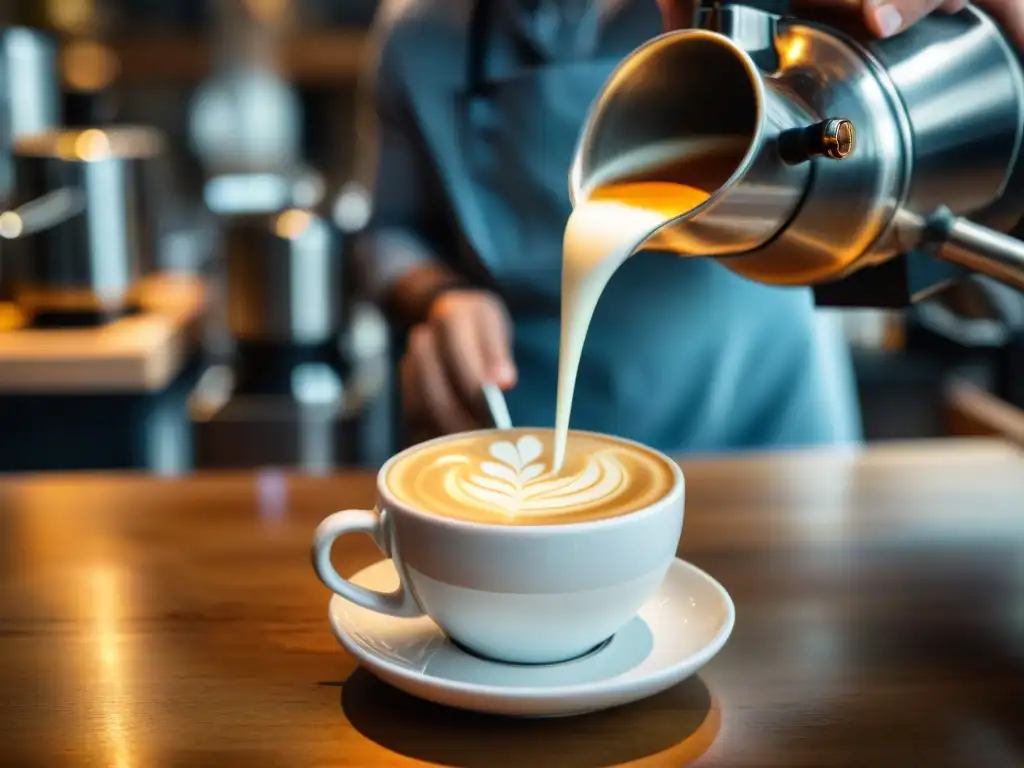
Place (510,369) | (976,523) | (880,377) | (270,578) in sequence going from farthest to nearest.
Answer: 1. (880,377)
2. (510,369)
3. (976,523)
4. (270,578)

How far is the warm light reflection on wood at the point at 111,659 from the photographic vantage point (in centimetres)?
62

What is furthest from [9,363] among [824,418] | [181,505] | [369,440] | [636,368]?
[824,418]

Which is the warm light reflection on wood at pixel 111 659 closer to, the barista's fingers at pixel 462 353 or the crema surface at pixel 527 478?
the crema surface at pixel 527 478

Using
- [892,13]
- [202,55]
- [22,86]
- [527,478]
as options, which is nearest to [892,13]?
[892,13]

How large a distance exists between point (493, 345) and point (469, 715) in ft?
1.83

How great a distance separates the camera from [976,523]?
0.97 metres

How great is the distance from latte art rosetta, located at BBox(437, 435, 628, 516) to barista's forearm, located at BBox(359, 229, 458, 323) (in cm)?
62

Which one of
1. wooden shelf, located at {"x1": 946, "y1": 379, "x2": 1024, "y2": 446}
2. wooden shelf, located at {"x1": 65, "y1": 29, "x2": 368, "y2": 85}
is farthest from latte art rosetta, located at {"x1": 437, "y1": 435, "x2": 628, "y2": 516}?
wooden shelf, located at {"x1": 65, "y1": 29, "x2": 368, "y2": 85}

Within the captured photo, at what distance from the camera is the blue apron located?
1.35 meters

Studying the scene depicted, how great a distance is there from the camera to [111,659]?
72cm

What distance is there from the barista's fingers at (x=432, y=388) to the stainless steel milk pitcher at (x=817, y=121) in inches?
15.5

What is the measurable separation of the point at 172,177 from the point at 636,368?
82.3 inches

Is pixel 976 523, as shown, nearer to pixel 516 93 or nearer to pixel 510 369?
pixel 510 369

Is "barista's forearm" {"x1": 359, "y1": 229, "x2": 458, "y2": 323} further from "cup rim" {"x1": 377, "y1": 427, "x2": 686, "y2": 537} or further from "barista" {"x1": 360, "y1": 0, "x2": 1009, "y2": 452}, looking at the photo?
"cup rim" {"x1": 377, "y1": 427, "x2": 686, "y2": 537}
